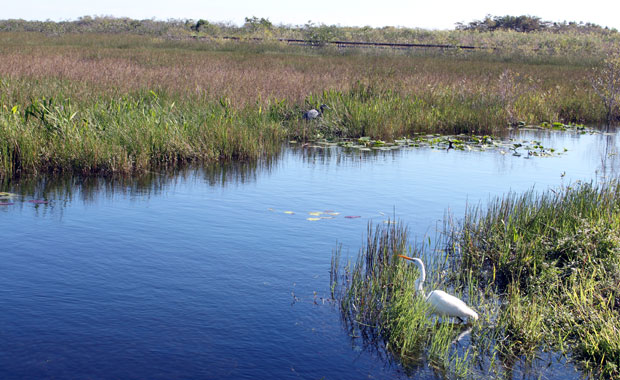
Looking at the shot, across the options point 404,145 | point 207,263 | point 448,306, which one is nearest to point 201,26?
point 404,145

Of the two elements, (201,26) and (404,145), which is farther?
(201,26)

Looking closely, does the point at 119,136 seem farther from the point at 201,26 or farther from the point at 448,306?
the point at 201,26

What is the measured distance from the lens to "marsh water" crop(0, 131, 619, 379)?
4738 mm

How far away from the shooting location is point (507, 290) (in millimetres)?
6059

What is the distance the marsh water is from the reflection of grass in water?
195 millimetres

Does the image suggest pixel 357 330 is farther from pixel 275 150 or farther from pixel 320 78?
pixel 320 78

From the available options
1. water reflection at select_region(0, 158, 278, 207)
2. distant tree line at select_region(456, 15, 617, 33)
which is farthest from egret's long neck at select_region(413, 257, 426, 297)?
distant tree line at select_region(456, 15, 617, 33)

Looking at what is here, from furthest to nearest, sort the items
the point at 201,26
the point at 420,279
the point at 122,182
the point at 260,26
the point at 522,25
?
the point at 522,25 → the point at 201,26 → the point at 260,26 → the point at 122,182 → the point at 420,279

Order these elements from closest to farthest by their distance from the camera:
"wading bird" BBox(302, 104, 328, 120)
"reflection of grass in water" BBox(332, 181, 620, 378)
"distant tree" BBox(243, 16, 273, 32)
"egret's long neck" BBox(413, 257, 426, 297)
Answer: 1. "reflection of grass in water" BBox(332, 181, 620, 378)
2. "egret's long neck" BBox(413, 257, 426, 297)
3. "wading bird" BBox(302, 104, 328, 120)
4. "distant tree" BBox(243, 16, 273, 32)

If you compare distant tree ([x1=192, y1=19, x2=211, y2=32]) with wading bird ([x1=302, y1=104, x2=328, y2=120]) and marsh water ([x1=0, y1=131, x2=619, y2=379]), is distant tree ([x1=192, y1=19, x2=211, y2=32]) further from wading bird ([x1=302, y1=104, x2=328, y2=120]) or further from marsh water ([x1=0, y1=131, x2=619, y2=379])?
marsh water ([x1=0, y1=131, x2=619, y2=379])

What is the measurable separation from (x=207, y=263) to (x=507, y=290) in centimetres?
295

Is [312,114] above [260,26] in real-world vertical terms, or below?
below

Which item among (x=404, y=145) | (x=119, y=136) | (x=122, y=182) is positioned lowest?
(x=122, y=182)

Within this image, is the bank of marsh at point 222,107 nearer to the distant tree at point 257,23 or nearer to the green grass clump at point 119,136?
the green grass clump at point 119,136
